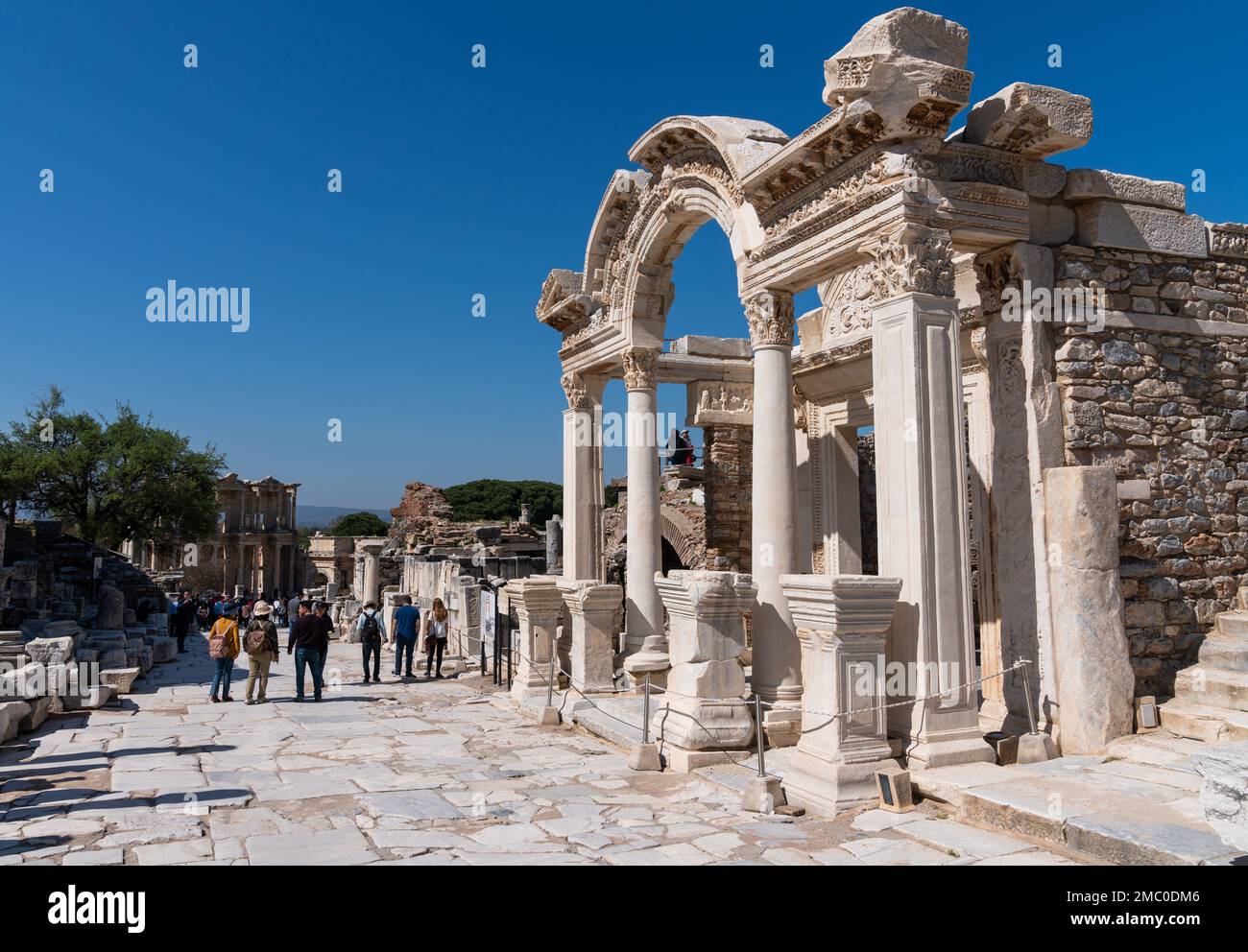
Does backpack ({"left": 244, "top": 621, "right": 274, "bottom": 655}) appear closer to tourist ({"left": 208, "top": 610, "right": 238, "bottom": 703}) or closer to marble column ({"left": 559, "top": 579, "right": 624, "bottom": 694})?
tourist ({"left": 208, "top": 610, "right": 238, "bottom": 703})

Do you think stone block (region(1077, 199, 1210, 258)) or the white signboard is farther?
the white signboard

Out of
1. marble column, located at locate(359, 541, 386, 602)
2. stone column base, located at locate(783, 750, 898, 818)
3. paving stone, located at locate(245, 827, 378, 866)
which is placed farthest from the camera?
marble column, located at locate(359, 541, 386, 602)

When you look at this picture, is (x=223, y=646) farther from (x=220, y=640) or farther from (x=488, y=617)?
(x=488, y=617)

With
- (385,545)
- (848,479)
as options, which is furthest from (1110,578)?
(385,545)

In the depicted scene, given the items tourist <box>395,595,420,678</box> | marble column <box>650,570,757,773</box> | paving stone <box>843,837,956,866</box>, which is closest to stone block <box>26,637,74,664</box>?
tourist <box>395,595,420,678</box>

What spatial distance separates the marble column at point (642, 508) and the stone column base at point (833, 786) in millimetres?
4573

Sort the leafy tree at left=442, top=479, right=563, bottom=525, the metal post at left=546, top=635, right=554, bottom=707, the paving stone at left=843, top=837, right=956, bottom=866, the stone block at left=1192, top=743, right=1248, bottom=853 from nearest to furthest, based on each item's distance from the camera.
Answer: the stone block at left=1192, top=743, right=1248, bottom=853, the paving stone at left=843, top=837, right=956, bottom=866, the metal post at left=546, top=635, right=554, bottom=707, the leafy tree at left=442, top=479, right=563, bottom=525

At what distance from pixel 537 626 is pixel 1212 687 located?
779 cm

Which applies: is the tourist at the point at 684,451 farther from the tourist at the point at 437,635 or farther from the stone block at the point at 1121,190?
the stone block at the point at 1121,190

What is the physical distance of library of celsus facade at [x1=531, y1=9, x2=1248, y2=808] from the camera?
708cm

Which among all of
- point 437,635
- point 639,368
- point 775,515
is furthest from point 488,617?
point 775,515

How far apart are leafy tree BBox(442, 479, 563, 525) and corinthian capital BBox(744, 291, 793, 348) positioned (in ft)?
217
